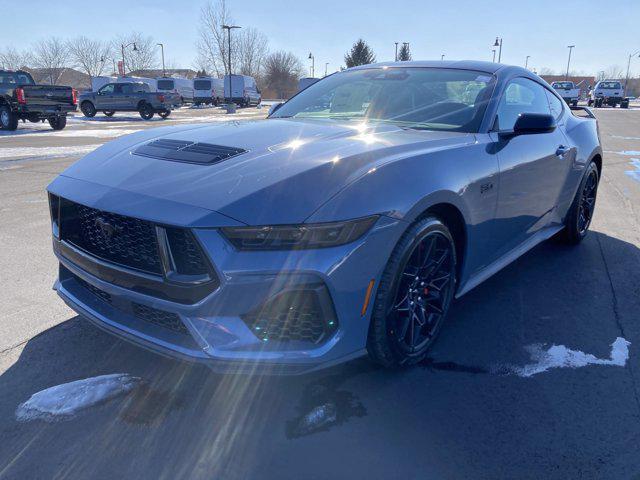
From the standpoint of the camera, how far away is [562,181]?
160 inches

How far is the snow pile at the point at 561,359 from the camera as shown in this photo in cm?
276

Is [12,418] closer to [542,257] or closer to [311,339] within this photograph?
[311,339]

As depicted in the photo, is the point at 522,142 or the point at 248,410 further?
the point at 522,142

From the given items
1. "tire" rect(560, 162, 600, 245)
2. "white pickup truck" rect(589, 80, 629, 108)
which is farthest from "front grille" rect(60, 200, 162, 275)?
"white pickup truck" rect(589, 80, 629, 108)

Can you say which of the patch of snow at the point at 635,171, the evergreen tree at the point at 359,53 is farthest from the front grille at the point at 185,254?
the evergreen tree at the point at 359,53

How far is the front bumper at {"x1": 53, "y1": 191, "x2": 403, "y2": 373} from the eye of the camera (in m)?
1.98

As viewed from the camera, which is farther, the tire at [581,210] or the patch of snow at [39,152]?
the patch of snow at [39,152]

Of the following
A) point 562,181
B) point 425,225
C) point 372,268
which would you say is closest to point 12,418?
point 372,268

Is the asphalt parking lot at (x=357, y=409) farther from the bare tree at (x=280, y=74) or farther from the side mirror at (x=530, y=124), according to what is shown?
the bare tree at (x=280, y=74)

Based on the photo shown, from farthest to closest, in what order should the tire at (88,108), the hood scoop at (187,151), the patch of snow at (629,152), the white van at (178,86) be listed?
the white van at (178,86), the tire at (88,108), the patch of snow at (629,152), the hood scoop at (187,151)

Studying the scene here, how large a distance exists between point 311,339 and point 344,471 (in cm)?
52

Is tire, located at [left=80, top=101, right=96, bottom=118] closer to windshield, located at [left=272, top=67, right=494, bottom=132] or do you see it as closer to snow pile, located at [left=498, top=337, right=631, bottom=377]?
windshield, located at [left=272, top=67, right=494, bottom=132]

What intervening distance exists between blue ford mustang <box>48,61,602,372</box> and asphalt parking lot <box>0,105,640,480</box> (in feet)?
0.97

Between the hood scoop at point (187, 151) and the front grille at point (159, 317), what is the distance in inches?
27.5
